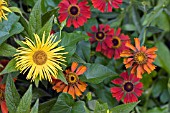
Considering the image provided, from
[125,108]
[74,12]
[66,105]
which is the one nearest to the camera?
[125,108]

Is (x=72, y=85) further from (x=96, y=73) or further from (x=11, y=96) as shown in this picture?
(x=11, y=96)

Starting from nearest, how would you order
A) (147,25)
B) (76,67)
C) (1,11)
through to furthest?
(1,11) → (76,67) → (147,25)

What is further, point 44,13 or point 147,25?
point 147,25

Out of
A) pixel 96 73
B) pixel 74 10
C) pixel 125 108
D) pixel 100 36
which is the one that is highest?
pixel 74 10

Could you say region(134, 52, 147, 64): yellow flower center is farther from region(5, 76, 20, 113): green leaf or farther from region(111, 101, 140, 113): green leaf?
region(5, 76, 20, 113): green leaf

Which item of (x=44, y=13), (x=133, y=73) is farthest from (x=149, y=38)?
(x=44, y=13)

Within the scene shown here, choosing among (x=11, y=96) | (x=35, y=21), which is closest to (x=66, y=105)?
(x=11, y=96)

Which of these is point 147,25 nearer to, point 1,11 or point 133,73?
point 133,73

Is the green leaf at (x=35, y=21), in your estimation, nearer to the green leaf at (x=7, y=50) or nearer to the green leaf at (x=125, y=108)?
the green leaf at (x=7, y=50)
